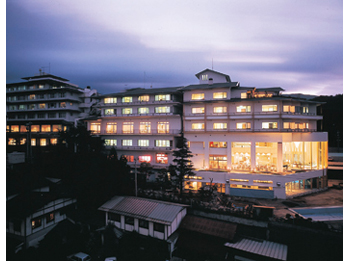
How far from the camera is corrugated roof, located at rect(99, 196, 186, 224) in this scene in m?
17.4

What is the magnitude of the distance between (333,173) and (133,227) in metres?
38.1

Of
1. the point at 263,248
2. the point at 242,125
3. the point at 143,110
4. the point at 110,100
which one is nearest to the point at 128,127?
the point at 143,110

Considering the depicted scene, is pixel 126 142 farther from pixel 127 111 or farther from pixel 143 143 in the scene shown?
pixel 127 111

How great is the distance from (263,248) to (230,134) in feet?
60.8

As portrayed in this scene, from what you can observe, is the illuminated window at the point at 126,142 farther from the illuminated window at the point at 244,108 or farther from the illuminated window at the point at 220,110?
the illuminated window at the point at 244,108

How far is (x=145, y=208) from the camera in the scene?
1875cm

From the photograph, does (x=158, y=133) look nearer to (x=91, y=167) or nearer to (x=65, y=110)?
(x=91, y=167)

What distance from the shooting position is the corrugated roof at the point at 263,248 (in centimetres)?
1452

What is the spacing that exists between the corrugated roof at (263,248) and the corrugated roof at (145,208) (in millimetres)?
5323

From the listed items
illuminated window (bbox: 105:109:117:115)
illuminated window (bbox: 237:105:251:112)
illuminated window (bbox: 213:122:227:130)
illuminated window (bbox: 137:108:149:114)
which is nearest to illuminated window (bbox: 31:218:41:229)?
illuminated window (bbox: 137:108:149:114)

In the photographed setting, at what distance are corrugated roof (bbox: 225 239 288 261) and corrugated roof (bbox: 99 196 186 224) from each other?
17.5 ft

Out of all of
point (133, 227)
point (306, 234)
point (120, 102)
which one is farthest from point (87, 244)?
point (120, 102)

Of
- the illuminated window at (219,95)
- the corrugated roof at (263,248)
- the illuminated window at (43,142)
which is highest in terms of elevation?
the illuminated window at (219,95)

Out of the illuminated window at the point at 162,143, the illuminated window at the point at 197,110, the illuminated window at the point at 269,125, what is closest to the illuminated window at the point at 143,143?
the illuminated window at the point at 162,143
